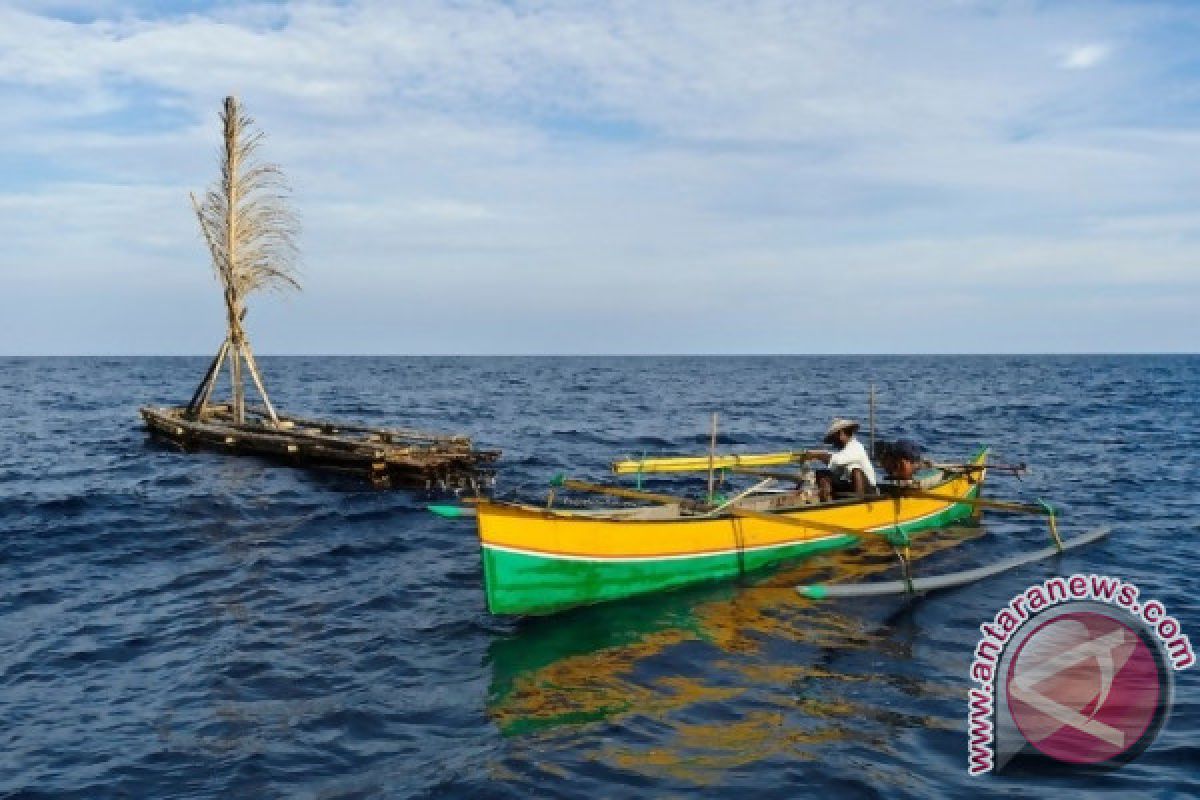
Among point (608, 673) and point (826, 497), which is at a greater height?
point (826, 497)

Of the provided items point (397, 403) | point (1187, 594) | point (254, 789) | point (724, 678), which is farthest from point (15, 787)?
point (397, 403)

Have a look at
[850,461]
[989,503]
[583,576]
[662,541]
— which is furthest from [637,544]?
[989,503]

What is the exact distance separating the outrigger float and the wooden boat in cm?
2

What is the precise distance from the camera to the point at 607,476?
25047 millimetres

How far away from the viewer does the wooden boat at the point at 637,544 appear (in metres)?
11.6

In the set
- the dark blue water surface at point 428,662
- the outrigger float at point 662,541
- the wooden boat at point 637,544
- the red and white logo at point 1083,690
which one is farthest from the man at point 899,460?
the red and white logo at point 1083,690

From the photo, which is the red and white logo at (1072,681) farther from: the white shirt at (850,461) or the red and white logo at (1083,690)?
the white shirt at (850,461)

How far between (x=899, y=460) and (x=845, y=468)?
3.58 feet

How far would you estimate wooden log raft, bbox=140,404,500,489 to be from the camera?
22.1 meters

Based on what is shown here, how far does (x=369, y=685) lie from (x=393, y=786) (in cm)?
241

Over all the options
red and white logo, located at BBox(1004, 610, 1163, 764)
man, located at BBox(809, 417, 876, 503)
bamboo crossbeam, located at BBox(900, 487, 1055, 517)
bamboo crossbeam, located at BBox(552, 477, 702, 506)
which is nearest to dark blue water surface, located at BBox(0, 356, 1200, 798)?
red and white logo, located at BBox(1004, 610, 1163, 764)

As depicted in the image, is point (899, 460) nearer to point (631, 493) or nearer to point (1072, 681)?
point (631, 493)

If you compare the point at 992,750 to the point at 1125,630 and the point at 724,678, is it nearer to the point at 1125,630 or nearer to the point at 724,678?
the point at 724,678

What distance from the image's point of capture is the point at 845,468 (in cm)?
1605
